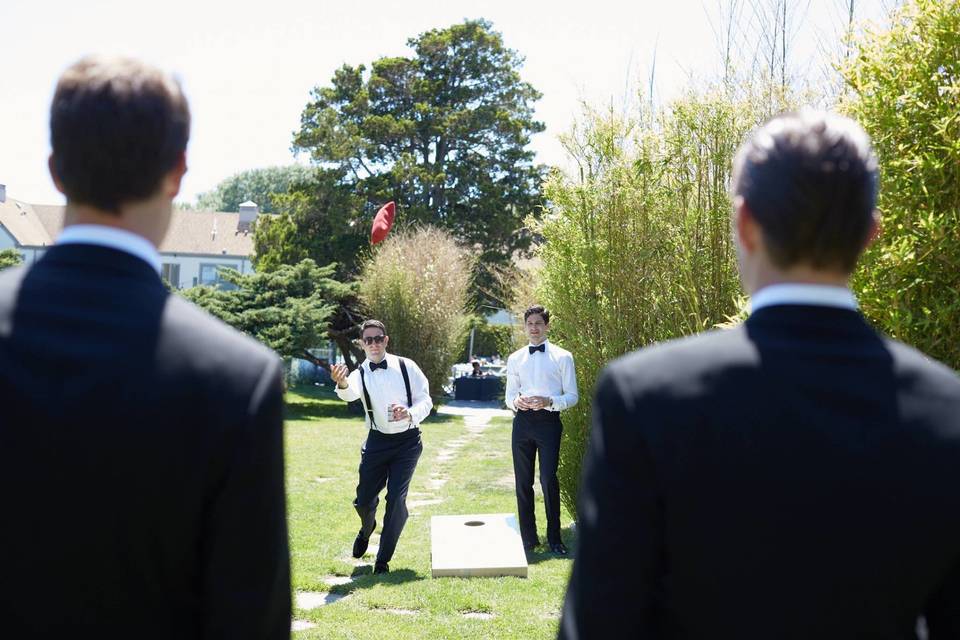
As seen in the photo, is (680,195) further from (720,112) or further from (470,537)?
(470,537)

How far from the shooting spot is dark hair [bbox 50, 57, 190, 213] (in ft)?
5.25

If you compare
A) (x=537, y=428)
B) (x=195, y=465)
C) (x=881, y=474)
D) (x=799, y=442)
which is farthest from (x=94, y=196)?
(x=537, y=428)

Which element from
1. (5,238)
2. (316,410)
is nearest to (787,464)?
(316,410)

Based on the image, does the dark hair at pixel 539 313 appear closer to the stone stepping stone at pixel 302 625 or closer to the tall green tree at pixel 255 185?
the stone stepping stone at pixel 302 625

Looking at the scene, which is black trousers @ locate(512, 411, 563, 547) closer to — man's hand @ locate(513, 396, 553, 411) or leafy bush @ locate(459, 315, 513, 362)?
man's hand @ locate(513, 396, 553, 411)

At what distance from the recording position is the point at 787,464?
1554 millimetres

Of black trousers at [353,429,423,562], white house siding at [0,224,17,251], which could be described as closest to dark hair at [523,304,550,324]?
black trousers at [353,429,423,562]

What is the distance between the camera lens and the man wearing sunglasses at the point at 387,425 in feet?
26.3

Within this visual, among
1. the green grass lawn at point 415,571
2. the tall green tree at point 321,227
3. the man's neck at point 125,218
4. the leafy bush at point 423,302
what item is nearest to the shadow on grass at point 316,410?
the leafy bush at point 423,302

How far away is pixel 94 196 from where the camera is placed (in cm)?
165

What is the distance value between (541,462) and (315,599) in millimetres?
2873

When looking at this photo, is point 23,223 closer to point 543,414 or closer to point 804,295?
point 543,414

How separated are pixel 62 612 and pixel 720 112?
7.00m

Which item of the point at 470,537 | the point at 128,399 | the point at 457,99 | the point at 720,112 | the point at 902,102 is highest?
the point at 457,99
